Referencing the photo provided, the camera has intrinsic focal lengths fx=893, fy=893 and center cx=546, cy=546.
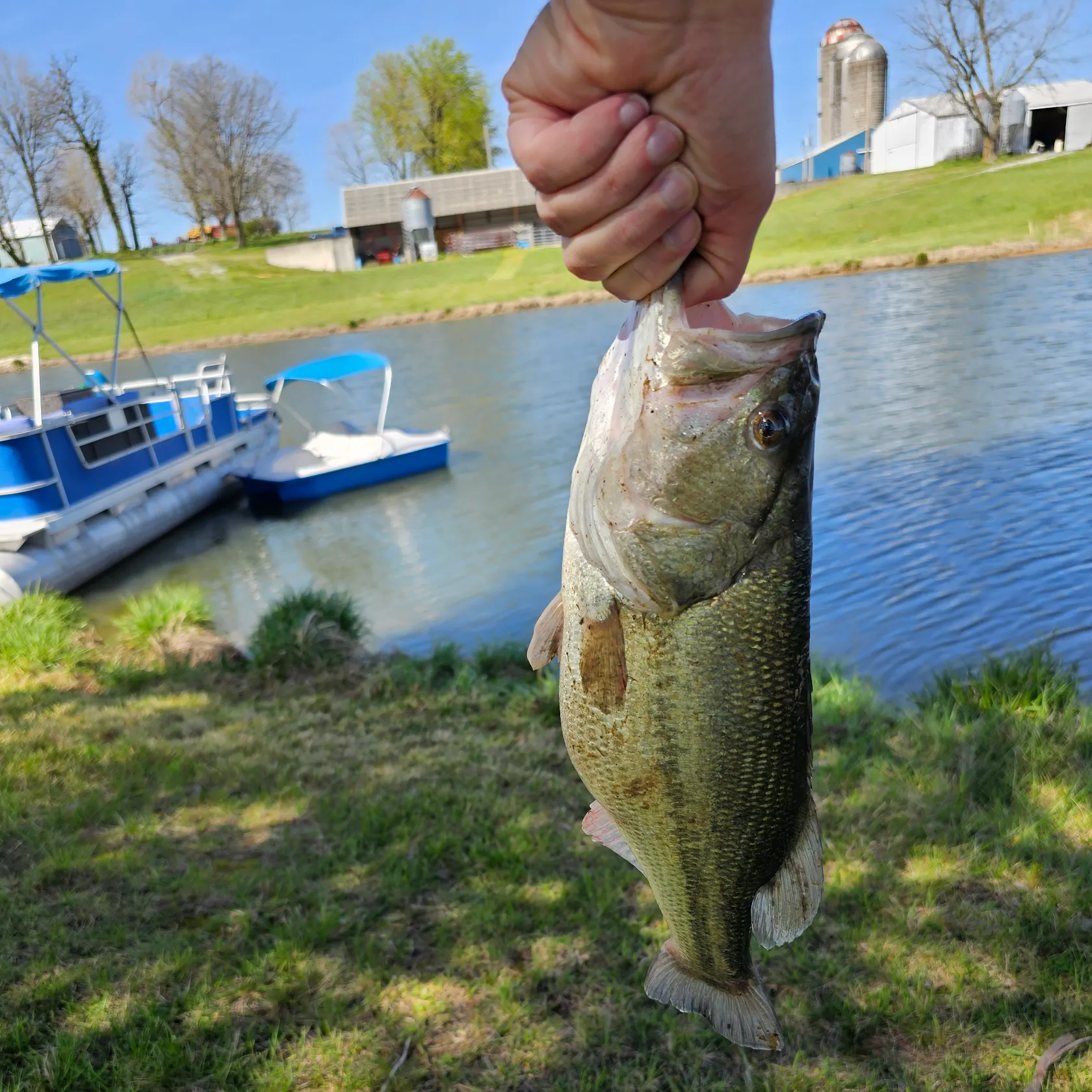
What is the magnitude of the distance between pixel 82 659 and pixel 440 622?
3.64 meters

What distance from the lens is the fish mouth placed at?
160 cm

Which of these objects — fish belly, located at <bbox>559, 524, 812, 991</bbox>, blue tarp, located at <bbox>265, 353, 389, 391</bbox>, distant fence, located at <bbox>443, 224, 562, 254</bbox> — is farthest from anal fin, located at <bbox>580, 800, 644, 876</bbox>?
distant fence, located at <bbox>443, 224, 562, 254</bbox>

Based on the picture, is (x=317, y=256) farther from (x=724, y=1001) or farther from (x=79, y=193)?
(x=724, y=1001)

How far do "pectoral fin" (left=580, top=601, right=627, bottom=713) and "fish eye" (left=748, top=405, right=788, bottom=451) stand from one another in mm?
437

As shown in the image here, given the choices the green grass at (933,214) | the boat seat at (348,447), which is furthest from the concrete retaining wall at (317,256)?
the boat seat at (348,447)

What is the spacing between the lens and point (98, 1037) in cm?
327

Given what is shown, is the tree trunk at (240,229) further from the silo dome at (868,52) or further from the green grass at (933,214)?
the silo dome at (868,52)

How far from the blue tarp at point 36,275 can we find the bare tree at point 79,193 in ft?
144

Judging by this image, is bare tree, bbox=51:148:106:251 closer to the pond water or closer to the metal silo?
the metal silo

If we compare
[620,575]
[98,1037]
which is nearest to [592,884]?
[98,1037]

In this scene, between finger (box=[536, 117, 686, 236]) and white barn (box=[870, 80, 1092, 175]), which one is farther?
white barn (box=[870, 80, 1092, 175])

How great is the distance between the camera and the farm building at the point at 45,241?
5950 cm

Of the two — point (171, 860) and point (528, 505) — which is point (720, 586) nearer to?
point (171, 860)

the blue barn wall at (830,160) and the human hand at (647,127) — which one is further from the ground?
the blue barn wall at (830,160)
